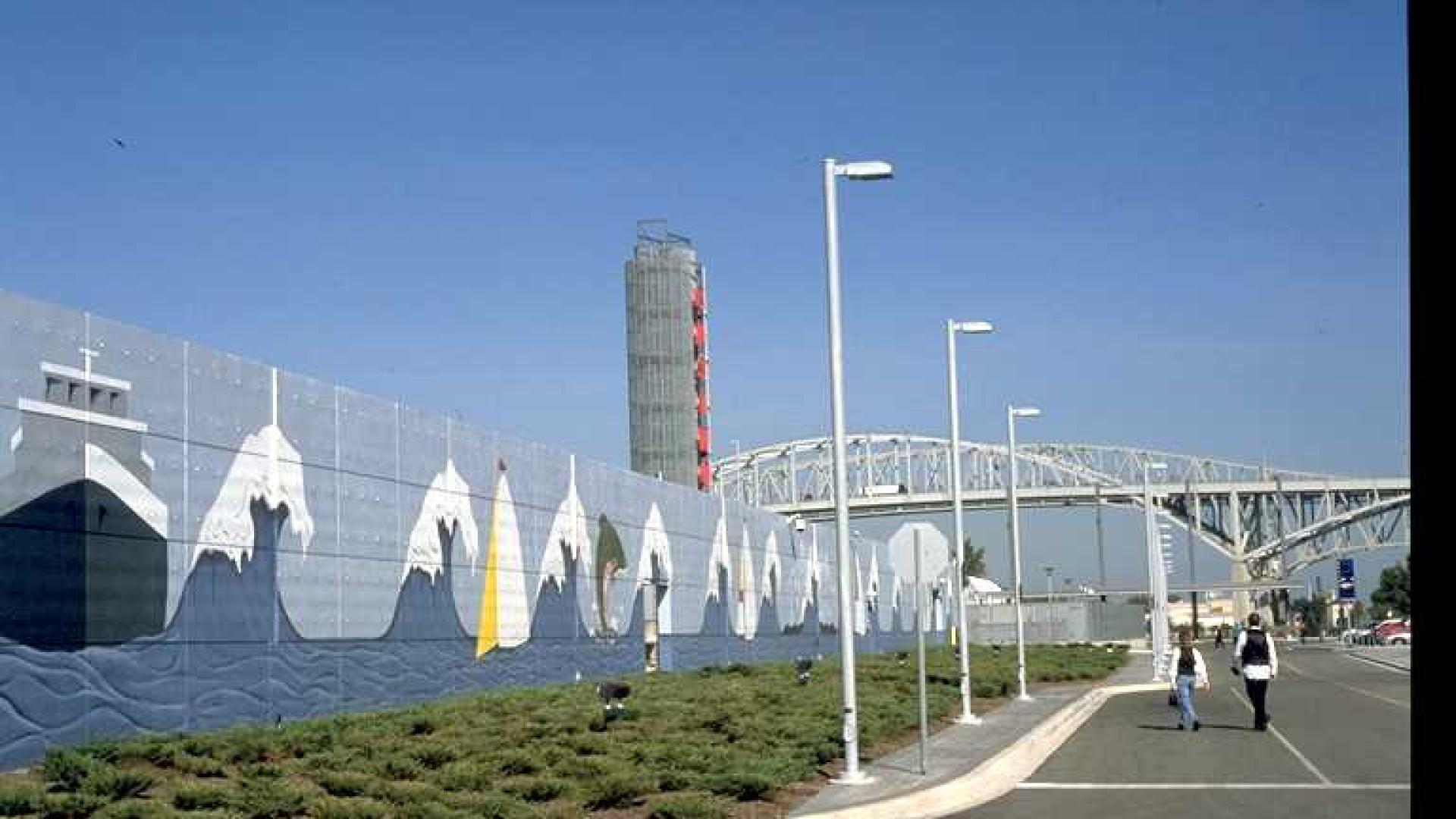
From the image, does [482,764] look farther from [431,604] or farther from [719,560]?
[719,560]

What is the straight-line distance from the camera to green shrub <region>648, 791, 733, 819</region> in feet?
52.7

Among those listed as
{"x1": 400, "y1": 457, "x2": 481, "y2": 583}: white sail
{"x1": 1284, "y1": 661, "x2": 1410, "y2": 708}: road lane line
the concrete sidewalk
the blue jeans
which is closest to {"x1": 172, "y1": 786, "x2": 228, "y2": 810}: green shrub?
the concrete sidewalk

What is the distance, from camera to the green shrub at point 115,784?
49.9 ft

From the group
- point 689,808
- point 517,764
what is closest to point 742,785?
point 689,808

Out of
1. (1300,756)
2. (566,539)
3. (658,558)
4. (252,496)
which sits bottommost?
(1300,756)

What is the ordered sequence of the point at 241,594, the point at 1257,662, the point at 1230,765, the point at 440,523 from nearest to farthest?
the point at 1230,765
the point at 241,594
the point at 1257,662
the point at 440,523

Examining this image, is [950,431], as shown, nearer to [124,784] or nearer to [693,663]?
[693,663]

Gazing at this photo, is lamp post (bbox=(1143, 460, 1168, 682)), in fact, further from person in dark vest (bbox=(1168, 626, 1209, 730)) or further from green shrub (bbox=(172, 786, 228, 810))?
green shrub (bbox=(172, 786, 228, 810))

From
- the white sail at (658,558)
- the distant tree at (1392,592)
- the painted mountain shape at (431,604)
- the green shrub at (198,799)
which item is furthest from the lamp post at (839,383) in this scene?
the distant tree at (1392,592)

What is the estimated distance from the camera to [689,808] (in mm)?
16141

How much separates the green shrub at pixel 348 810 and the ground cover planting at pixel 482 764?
0.06 ft

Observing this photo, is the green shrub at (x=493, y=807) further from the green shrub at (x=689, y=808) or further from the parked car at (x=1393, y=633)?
the parked car at (x=1393, y=633)

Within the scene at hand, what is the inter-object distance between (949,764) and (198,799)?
32.5 feet

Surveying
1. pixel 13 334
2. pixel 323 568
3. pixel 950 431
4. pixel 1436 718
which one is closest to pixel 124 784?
pixel 13 334
